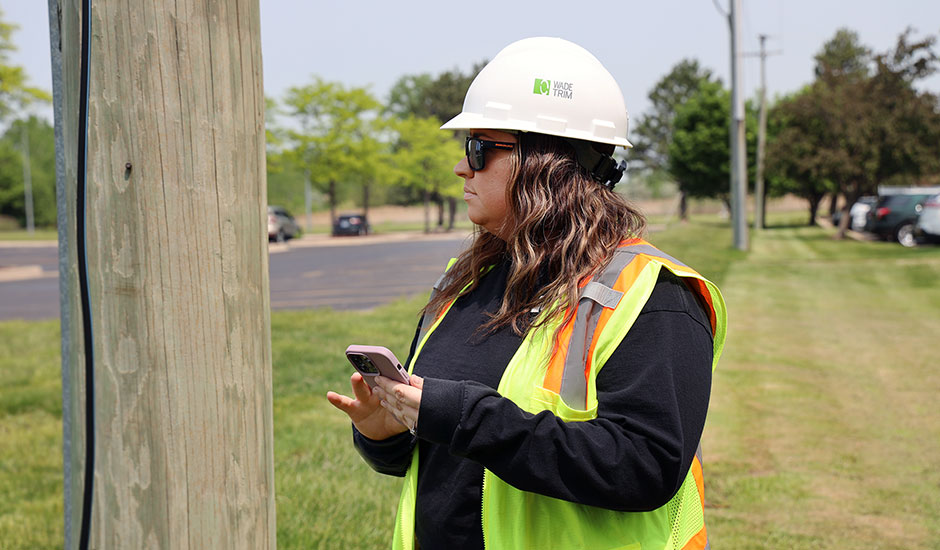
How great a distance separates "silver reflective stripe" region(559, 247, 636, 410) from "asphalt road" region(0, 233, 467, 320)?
12.7m

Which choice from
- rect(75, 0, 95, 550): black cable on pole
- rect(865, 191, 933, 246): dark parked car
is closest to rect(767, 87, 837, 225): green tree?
rect(865, 191, 933, 246): dark parked car

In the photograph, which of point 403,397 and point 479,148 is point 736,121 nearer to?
point 479,148

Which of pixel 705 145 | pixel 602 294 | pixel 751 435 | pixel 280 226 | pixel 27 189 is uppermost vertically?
pixel 705 145

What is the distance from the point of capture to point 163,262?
1.64m

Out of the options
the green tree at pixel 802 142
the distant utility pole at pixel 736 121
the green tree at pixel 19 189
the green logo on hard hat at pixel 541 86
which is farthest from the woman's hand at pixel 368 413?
the green tree at pixel 19 189

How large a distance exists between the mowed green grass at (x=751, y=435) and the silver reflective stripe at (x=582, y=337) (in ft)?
9.53

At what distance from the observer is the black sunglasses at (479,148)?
2006 millimetres

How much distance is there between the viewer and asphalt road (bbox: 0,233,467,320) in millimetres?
15469

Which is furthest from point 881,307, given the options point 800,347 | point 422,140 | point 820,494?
point 422,140

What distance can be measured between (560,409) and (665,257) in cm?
38

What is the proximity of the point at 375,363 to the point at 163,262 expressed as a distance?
0.44 metres

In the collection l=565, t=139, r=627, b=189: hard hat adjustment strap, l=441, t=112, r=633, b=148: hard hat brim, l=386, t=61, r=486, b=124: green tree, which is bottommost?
l=565, t=139, r=627, b=189: hard hat adjustment strap

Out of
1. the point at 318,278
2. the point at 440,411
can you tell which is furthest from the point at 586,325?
the point at 318,278

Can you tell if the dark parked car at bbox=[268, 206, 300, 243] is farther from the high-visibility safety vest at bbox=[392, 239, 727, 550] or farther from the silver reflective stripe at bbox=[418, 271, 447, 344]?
the high-visibility safety vest at bbox=[392, 239, 727, 550]
